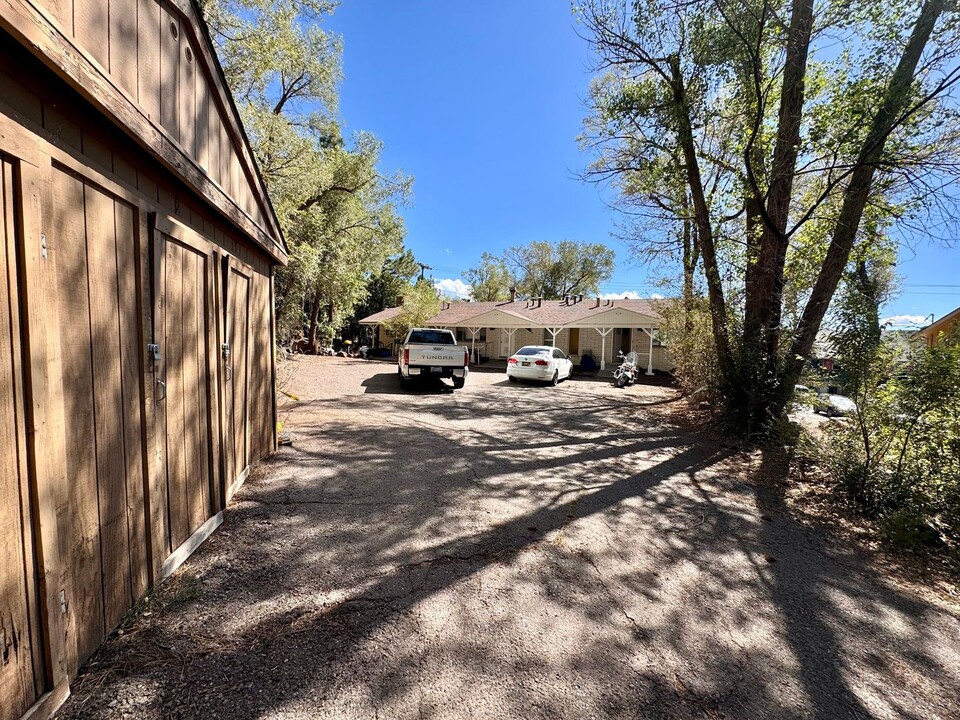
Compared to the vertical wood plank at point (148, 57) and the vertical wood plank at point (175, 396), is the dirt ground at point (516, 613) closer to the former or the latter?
the vertical wood plank at point (175, 396)

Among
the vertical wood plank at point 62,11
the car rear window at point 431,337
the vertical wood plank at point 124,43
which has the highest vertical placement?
the vertical wood plank at point 124,43

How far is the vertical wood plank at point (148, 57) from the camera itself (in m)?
2.25

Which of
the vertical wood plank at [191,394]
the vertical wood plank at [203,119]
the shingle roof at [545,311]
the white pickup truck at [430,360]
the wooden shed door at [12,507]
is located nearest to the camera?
the wooden shed door at [12,507]

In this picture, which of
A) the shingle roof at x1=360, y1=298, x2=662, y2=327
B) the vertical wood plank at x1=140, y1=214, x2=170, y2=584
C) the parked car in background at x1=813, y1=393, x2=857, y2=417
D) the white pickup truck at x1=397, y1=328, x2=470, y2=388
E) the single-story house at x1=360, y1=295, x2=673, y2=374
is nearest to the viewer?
the vertical wood plank at x1=140, y1=214, x2=170, y2=584

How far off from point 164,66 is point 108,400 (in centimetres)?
207

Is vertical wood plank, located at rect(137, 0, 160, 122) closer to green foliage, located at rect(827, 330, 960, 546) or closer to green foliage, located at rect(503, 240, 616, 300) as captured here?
green foliage, located at rect(827, 330, 960, 546)

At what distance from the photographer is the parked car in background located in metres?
4.72

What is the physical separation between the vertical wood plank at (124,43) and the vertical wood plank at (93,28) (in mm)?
45

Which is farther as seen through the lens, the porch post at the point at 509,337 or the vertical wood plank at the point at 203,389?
the porch post at the point at 509,337

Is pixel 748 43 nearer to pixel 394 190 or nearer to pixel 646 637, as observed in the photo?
pixel 646 637

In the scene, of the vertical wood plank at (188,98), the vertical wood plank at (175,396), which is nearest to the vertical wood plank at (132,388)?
the vertical wood plank at (175,396)

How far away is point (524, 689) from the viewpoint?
1.93 metres

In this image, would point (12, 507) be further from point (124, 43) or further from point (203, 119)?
point (203, 119)

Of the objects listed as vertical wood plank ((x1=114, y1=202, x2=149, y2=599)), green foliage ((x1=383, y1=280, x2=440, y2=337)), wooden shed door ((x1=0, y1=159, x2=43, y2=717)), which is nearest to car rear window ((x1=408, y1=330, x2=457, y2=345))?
vertical wood plank ((x1=114, y1=202, x2=149, y2=599))
